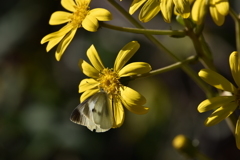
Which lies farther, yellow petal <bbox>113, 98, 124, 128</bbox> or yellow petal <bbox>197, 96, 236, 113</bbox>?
yellow petal <bbox>113, 98, 124, 128</bbox>

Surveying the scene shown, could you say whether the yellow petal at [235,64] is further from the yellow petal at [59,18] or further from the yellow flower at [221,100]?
the yellow petal at [59,18]

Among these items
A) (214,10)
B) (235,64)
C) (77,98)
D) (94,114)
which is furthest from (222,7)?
(77,98)

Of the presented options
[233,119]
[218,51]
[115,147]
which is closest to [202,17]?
[233,119]

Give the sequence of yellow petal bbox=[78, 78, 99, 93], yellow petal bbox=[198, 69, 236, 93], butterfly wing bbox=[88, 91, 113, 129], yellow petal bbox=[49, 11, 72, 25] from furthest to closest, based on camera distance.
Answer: yellow petal bbox=[49, 11, 72, 25], yellow petal bbox=[78, 78, 99, 93], butterfly wing bbox=[88, 91, 113, 129], yellow petal bbox=[198, 69, 236, 93]

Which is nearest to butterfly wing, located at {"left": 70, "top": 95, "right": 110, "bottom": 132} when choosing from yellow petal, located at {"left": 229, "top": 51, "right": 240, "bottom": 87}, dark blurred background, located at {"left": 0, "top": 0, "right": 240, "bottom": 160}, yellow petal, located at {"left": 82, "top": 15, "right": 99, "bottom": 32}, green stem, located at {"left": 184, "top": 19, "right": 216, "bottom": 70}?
yellow petal, located at {"left": 82, "top": 15, "right": 99, "bottom": 32}

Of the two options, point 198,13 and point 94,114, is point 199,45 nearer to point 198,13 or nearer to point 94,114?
point 198,13

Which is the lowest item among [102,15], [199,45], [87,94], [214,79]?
[214,79]

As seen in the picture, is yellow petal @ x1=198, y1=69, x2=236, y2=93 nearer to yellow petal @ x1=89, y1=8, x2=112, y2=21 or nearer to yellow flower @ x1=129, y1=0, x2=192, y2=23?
yellow flower @ x1=129, y1=0, x2=192, y2=23
